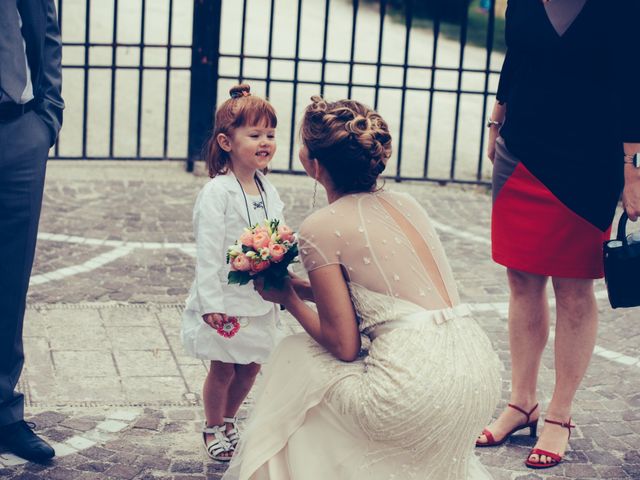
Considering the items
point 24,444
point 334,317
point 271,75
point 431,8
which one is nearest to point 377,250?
point 334,317

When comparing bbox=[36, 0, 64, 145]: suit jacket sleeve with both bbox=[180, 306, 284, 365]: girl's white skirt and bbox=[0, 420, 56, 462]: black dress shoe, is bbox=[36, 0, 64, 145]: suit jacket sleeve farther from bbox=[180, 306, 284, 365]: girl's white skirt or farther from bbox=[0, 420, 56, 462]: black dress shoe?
bbox=[0, 420, 56, 462]: black dress shoe

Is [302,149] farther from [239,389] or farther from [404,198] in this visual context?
[239,389]

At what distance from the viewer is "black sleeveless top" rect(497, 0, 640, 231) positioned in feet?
14.6

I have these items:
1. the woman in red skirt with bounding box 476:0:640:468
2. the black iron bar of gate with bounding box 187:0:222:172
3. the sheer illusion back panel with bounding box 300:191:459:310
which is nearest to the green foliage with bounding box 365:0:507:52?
the black iron bar of gate with bounding box 187:0:222:172

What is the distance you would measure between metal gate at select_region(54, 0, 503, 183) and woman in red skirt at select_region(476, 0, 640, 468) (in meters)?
3.40

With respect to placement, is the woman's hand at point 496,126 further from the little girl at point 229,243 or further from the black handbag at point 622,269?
the little girl at point 229,243

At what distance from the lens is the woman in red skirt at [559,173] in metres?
4.48

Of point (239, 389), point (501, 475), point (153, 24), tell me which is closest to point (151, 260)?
point (239, 389)

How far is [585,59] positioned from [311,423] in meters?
1.76

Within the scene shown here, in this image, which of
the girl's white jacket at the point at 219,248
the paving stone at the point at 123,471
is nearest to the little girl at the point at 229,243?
the girl's white jacket at the point at 219,248

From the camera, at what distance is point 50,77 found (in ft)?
15.1

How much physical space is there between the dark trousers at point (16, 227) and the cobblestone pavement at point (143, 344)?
310 millimetres

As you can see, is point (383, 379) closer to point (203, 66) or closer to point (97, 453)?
point (97, 453)

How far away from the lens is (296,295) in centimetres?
398
